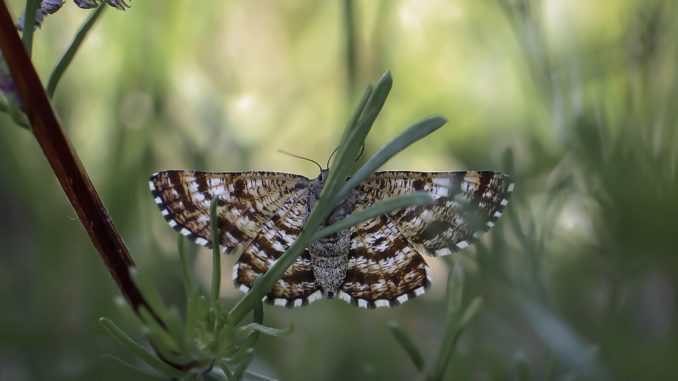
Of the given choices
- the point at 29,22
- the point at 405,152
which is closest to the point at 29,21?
the point at 29,22

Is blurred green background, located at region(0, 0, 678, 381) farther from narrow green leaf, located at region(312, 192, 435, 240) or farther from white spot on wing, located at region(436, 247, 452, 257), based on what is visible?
narrow green leaf, located at region(312, 192, 435, 240)

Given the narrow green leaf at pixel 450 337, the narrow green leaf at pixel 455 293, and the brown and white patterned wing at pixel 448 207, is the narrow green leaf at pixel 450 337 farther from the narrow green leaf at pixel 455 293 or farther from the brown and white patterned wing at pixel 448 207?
the brown and white patterned wing at pixel 448 207

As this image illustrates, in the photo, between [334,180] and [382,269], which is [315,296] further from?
[334,180]

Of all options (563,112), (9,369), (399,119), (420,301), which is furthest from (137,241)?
(563,112)

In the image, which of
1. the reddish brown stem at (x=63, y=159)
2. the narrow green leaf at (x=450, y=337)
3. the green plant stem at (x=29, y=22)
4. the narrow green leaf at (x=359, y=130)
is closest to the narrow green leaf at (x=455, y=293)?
the narrow green leaf at (x=450, y=337)

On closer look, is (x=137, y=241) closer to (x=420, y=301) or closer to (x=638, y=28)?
(x=420, y=301)

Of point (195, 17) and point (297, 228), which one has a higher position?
point (195, 17)
